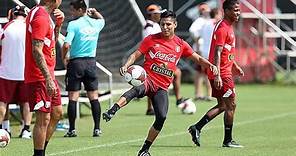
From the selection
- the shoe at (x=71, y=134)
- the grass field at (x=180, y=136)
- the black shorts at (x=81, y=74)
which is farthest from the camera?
the black shorts at (x=81, y=74)

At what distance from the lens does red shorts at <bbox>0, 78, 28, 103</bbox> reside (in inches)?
550

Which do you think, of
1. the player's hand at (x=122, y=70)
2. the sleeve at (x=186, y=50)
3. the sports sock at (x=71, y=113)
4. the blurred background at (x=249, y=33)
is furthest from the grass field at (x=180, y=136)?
the blurred background at (x=249, y=33)

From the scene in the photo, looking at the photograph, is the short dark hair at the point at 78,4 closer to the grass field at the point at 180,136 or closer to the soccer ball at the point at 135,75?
the grass field at the point at 180,136

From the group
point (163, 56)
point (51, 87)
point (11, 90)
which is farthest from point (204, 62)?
point (11, 90)

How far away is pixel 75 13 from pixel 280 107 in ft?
25.9

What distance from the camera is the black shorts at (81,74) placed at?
49.7 ft

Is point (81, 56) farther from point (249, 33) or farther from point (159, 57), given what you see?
point (249, 33)

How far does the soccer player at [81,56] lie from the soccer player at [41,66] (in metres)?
4.49

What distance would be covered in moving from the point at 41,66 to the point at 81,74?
5157 mm

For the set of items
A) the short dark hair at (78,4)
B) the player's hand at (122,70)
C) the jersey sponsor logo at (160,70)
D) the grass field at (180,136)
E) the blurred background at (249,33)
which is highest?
the short dark hair at (78,4)

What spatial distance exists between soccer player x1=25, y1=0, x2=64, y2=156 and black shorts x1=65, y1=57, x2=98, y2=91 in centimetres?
449

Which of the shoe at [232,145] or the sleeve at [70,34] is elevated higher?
the sleeve at [70,34]

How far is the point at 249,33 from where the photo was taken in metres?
32.0

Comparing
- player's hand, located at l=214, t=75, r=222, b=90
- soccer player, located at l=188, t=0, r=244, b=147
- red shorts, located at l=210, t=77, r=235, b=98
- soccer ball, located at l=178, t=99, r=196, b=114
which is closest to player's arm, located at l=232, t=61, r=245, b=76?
soccer player, located at l=188, t=0, r=244, b=147
